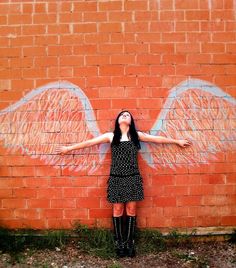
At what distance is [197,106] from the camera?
4305 millimetres

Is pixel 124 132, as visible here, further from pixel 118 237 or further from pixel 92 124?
pixel 118 237

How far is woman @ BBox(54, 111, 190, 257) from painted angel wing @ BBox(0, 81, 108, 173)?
7.0 inches

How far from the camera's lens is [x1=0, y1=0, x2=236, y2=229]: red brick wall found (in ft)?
14.0

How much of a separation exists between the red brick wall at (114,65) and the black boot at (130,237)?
0.26m

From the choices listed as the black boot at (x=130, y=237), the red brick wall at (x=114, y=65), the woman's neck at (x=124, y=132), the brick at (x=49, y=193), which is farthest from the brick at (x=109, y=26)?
the black boot at (x=130, y=237)

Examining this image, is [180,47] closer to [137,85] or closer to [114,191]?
[137,85]

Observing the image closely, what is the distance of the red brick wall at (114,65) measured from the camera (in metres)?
4.27

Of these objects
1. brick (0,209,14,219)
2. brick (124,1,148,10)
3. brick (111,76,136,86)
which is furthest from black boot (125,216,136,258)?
brick (124,1,148,10)

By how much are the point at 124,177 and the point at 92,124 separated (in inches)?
30.7

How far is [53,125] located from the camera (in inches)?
169

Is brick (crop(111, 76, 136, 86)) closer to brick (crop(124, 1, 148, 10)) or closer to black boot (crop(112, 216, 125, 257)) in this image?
brick (crop(124, 1, 148, 10))

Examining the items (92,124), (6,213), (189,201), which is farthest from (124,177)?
(6,213)

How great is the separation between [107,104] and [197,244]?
82.5 inches

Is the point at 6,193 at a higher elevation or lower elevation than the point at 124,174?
lower
